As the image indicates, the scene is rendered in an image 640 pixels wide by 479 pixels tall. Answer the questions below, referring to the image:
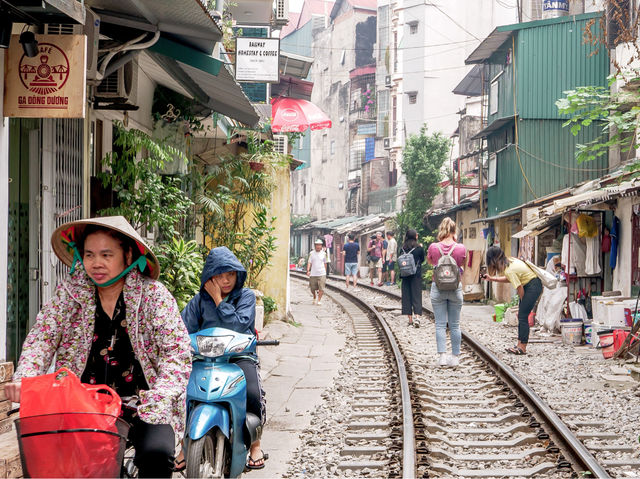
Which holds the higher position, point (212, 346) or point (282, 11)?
point (282, 11)

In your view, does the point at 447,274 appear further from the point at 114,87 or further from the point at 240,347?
the point at 240,347

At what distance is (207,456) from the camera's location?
4.26 m

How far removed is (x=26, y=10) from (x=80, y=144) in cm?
254

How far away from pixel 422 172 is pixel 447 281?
23913mm

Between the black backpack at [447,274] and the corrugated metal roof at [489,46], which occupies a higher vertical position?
the corrugated metal roof at [489,46]

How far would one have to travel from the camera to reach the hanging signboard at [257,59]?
41.7 ft

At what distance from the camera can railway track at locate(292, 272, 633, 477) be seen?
228 inches

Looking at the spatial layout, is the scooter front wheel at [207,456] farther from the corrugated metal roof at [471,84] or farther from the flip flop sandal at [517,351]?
the corrugated metal roof at [471,84]

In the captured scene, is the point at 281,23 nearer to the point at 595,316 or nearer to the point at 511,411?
the point at 595,316

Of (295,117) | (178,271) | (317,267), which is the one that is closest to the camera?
(178,271)

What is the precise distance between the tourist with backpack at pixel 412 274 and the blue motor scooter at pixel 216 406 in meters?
10.6

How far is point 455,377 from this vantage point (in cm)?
989

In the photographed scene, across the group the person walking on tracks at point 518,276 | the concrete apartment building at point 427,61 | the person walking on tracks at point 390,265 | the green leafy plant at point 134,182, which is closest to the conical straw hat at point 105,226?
the green leafy plant at point 134,182

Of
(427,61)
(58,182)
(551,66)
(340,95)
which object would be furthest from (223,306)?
(340,95)
